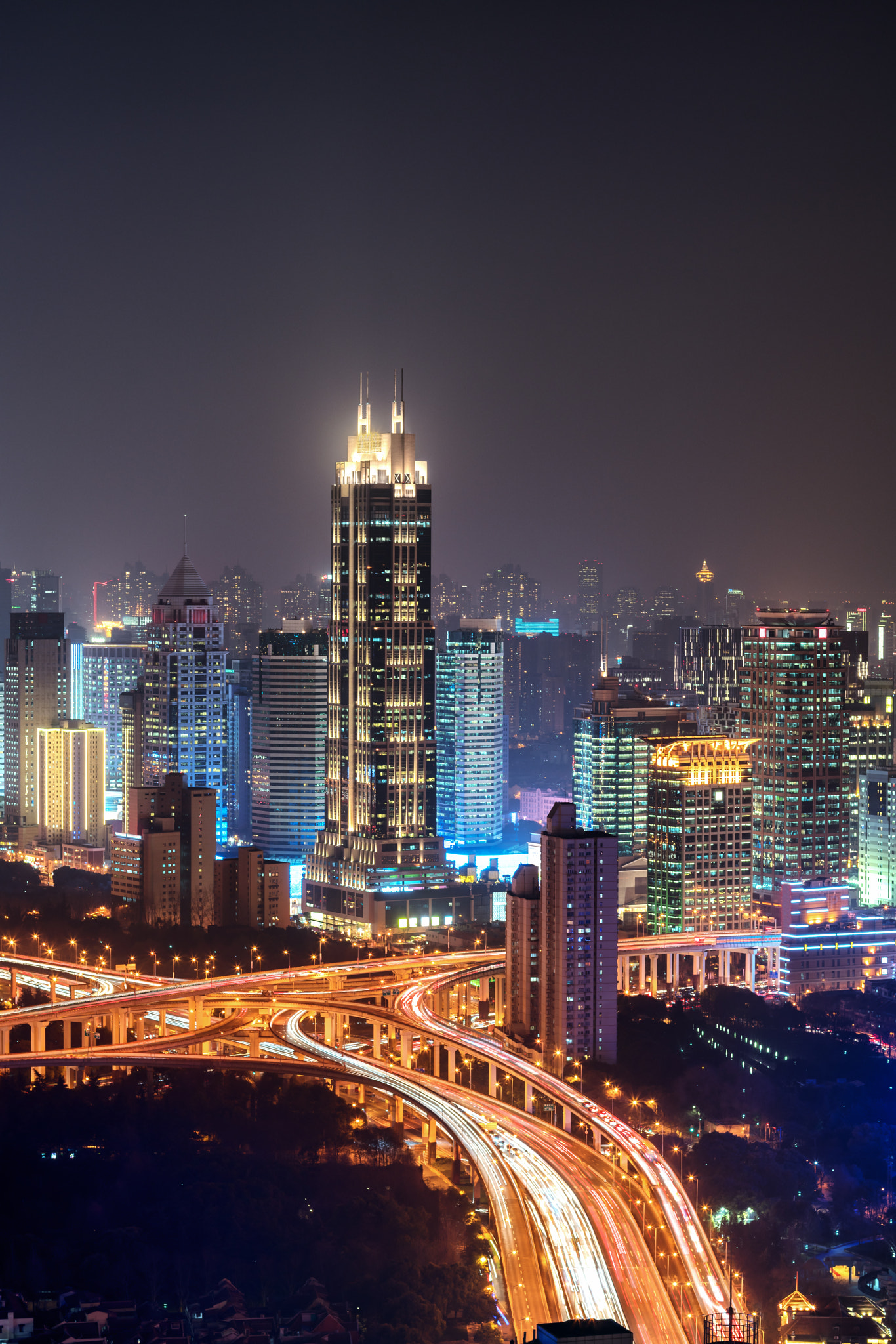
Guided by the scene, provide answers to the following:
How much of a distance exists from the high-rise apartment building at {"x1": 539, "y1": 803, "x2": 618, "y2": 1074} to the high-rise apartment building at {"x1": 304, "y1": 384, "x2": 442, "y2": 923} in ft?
37.0

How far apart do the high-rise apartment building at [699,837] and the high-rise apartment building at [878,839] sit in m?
3.16

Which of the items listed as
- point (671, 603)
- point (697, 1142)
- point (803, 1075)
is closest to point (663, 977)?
point (803, 1075)

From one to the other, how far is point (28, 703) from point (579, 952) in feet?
82.4

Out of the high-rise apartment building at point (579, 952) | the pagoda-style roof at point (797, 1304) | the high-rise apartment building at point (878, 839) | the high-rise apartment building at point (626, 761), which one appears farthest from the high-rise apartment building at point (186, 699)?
the pagoda-style roof at point (797, 1304)

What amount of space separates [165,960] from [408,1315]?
586 inches

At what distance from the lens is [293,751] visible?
47688 mm

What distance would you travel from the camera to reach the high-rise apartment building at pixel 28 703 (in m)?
52.3

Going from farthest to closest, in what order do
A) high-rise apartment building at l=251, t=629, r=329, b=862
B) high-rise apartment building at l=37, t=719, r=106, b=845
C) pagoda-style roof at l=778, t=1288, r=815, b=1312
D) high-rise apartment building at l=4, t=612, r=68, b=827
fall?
high-rise apartment building at l=4, t=612, r=68, b=827
high-rise apartment building at l=37, t=719, r=106, b=845
high-rise apartment building at l=251, t=629, r=329, b=862
pagoda-style roof at l=778, t=1288, r=815, b=1312

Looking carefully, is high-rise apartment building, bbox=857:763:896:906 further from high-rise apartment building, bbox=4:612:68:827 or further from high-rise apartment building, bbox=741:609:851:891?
high-rise apartment building, bbox=4:612:68:827

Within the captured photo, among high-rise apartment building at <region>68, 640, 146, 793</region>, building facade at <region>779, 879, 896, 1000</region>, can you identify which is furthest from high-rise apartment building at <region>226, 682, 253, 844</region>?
building facade at <region>779, 879, 896, 1000</region>

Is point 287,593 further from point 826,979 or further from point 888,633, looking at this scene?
point 826,979

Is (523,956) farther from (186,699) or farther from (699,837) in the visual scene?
(186,699)

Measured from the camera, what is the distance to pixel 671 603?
66.2 meters

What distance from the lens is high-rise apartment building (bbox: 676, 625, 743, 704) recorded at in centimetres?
5441
